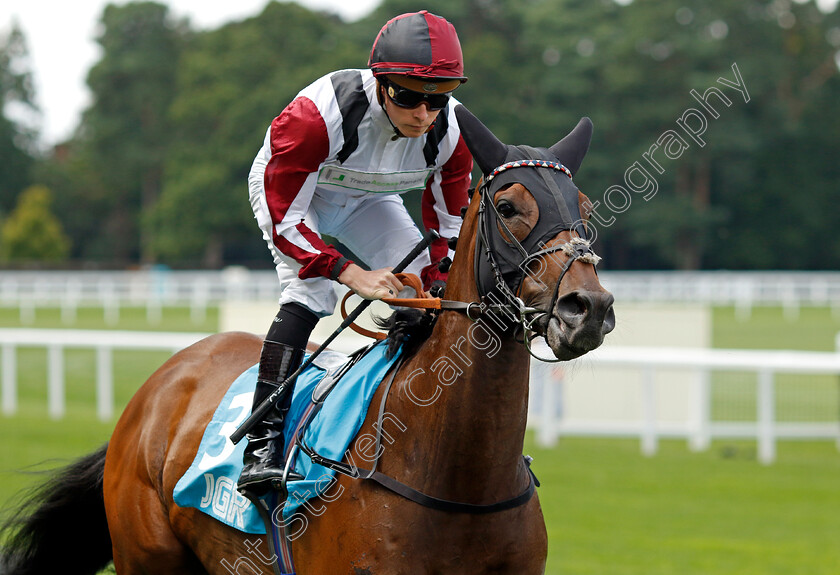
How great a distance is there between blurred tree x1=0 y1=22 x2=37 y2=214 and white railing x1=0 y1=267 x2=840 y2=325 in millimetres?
24047

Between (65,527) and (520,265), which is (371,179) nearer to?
(520,265)

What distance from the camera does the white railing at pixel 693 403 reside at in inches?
368

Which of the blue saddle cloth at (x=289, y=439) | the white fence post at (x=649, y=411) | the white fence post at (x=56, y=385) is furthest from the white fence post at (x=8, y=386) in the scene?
the blue saddle cloth at (x=289, y=439)

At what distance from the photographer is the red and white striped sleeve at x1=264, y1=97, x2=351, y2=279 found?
3.20 m

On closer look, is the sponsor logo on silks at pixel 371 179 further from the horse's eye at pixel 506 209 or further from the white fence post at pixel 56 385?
the white fence post at pixel 56 385

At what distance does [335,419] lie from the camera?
3.13 meters

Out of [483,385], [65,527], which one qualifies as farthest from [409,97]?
[65,527]

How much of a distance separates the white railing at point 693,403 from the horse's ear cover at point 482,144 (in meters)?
6.28

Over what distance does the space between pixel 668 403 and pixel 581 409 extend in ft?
3.02

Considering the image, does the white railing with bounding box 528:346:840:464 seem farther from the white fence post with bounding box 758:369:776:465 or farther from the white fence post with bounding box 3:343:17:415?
the white fence post with bounding box 3:343:17:415

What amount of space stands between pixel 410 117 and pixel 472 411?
951 millimetres

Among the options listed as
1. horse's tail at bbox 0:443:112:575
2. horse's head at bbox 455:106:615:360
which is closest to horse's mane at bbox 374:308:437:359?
horse's head at bbox 455:106:615:360

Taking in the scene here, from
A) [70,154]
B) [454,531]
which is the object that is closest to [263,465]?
[454,531]

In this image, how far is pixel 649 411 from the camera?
9.91 metres
